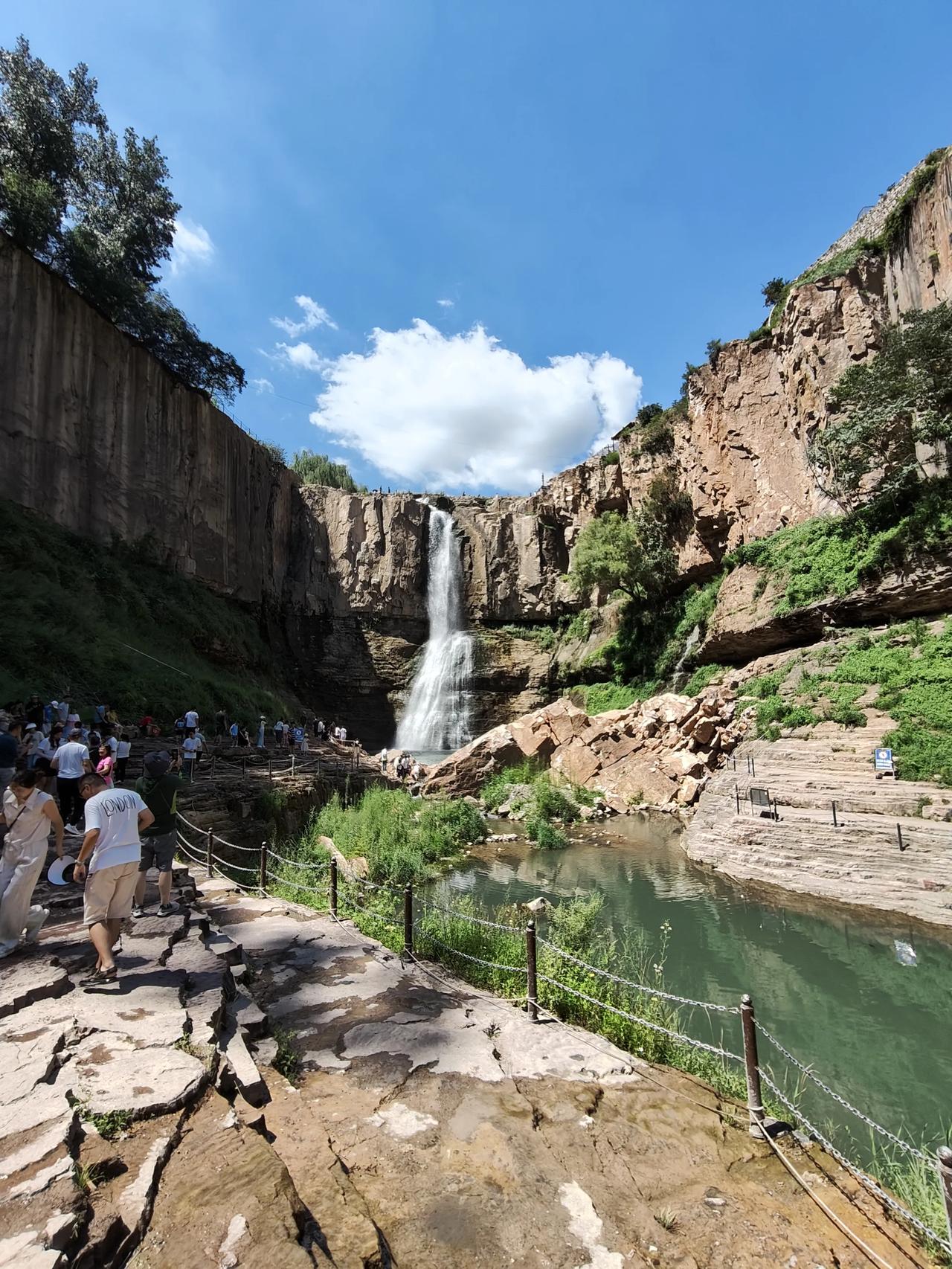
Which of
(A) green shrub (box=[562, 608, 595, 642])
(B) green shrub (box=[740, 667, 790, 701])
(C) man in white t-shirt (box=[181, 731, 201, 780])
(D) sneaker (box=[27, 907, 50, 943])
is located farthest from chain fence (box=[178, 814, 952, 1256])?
(A) green shrub (box=[562, 608, 595, 642])

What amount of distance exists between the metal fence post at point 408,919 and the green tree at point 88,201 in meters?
28.6

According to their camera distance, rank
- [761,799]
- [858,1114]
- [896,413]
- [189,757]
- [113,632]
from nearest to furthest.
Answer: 1. [858,1114]
2. [761,799]
3. [189,757]
4. [896,413]
5. [113,632]

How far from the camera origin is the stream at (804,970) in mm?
6137

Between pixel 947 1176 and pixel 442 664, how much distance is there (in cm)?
3723

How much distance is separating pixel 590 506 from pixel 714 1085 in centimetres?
3599

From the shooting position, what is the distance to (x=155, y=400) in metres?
28.8

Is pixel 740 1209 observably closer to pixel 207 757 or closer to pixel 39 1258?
pixel 39 1258

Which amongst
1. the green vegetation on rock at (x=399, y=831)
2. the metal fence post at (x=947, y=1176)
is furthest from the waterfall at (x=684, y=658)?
the metal fence post at (x=947, y=1176)

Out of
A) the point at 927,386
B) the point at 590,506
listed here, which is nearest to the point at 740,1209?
the point at 927,386

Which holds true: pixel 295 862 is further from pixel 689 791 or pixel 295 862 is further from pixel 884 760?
pixel 689 791

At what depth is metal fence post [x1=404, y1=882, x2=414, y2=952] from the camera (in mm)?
6441

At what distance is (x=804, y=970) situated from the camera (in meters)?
8.78

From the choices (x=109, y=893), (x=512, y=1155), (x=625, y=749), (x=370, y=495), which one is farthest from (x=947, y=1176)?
(x=370, y=495)

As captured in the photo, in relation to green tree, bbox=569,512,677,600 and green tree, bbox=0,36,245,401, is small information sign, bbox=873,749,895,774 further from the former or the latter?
green tree, bbox=0,36,245,401
